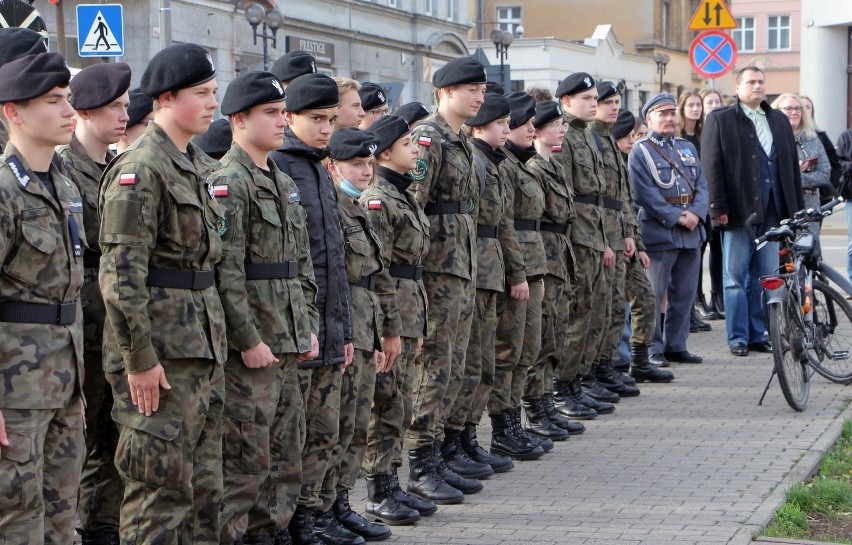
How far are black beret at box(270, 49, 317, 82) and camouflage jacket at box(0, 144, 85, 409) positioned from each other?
76.5 inches

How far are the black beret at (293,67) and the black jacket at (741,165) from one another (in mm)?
6268

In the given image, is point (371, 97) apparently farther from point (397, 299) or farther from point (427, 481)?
point (427, 481)

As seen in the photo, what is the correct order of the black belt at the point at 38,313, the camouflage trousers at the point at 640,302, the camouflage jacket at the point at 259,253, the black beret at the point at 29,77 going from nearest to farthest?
the black belt at the point at 38,313, the black beret at the point at 29,77, the camouflage jacket at the point at 259,253, the camouflage trousers at the point at 640,302

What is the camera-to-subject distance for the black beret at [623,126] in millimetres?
11328

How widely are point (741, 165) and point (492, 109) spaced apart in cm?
463

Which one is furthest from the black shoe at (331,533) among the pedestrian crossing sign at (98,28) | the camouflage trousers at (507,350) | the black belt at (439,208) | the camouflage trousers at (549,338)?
the pedestrian crossing sign at (98,28)

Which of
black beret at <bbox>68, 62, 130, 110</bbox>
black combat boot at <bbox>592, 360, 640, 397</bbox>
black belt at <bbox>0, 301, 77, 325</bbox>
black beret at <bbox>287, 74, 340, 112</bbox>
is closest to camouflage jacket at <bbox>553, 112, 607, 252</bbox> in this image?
black combat boot at <bbox>592, 360, 640, 397</bbox>

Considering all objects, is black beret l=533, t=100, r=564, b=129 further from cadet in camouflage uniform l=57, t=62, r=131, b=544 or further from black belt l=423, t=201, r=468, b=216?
cadet in camouflage uniform l=57, t=62, r=131, b=544

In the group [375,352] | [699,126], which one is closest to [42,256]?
[375,352]

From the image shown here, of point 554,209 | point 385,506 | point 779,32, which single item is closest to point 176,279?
point 385,506

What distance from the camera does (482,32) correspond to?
59.6 metres

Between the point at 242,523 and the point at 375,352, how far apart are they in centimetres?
120

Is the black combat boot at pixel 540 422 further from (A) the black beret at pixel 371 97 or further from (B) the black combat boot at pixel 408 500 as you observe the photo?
(A) the black beret at pixel 371 97

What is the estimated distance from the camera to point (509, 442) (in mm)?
8164
